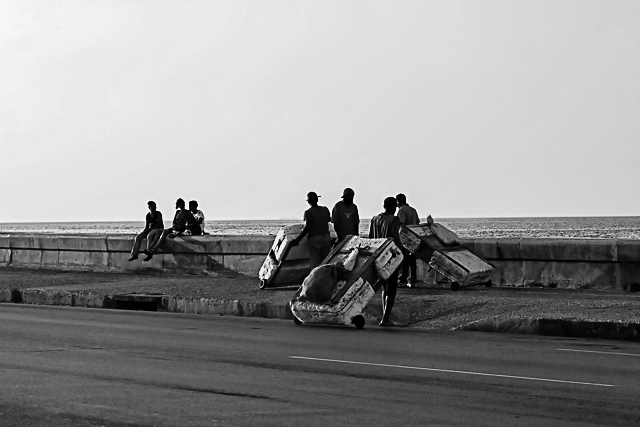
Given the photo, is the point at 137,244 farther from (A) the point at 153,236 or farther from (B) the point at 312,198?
(B) the point at 312,198

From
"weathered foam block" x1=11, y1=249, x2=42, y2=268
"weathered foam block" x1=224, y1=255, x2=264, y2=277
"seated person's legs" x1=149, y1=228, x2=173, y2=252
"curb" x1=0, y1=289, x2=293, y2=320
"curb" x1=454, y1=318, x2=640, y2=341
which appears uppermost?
"seated person's legs" x1=149, y1=228, x2=173, y2=252

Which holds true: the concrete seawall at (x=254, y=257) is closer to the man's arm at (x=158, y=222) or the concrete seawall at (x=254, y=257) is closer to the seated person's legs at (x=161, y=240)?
the seated person's legs at (x=161, y=240)

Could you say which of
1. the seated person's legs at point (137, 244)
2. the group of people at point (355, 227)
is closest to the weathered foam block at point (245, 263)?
the seated person's legs at point (137, 244)

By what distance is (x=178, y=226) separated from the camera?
26.1 metres

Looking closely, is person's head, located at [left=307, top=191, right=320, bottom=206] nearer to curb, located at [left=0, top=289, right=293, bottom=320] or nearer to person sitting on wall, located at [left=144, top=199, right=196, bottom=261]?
curb, located at [left=0, top=289, right=293, bottom=320]

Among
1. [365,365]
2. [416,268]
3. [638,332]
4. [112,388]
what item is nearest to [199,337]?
[365,365]

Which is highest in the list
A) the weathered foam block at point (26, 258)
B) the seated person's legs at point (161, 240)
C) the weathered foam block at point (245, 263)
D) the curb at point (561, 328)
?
the seated person's legs at point (161, 240)

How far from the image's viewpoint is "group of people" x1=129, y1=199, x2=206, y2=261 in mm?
26125

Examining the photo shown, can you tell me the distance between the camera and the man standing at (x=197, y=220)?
26.1 metres

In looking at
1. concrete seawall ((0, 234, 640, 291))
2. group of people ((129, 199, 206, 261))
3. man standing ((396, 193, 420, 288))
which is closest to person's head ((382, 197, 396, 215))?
man standing ((396, 193, 420, 288))

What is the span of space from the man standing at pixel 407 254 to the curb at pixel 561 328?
4550 mm

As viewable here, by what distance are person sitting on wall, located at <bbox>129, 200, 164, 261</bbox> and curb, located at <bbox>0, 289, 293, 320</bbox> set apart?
4.19 meters

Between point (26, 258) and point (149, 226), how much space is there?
18.7 feet

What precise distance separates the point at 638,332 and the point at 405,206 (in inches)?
295
